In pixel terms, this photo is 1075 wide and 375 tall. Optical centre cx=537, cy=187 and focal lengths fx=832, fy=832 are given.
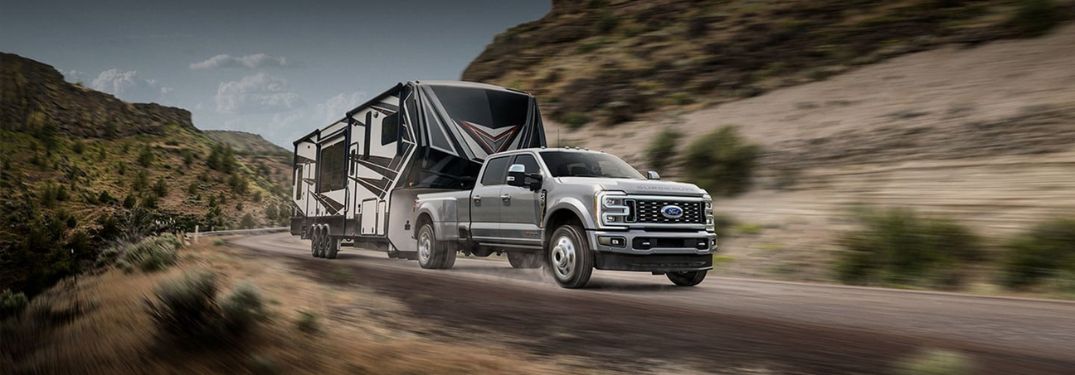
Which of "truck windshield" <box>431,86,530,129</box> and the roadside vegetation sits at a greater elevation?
"truck windshield" <box>431,86,530,129</box>

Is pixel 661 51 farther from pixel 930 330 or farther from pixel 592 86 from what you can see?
pixel 930 330

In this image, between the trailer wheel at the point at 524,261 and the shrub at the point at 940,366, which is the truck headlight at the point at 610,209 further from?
the shrub at the point at 940,366

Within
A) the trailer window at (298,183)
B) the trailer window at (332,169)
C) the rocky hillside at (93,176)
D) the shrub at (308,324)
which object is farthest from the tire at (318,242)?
the rocky hillside at (93,176)

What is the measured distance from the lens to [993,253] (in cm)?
1227

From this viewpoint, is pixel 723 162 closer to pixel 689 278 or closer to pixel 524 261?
pixel 524 261

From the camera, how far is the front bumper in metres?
10.7

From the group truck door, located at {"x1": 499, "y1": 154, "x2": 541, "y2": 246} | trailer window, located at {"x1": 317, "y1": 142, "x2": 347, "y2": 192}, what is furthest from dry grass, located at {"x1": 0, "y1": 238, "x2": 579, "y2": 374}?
trailer window, located at {"x1": 317, "y1": 142, "x2": 347, "y2": 192}

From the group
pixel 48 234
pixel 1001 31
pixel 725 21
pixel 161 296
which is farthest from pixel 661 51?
pixel 48 234

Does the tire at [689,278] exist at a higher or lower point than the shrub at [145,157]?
lower

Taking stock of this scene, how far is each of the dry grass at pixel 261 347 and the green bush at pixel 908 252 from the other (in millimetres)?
8065

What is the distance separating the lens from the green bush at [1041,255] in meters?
11.1

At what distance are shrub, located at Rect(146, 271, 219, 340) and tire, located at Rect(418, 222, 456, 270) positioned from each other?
9179 millimetres

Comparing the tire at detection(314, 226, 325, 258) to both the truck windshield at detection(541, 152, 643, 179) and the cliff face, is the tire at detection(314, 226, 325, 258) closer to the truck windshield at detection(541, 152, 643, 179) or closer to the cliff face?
the truck windshield at detection(541, 152, 643, 179)

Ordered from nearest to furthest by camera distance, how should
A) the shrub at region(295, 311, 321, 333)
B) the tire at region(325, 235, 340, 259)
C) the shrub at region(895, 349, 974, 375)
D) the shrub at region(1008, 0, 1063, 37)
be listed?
the shrub at region(895, 349, 974, 375) < the shrub at region(295, 311, 321, 333) < the tire at region(325, 235, 340, 259) < the shrub at region(1008, 0, 1063, 37)
